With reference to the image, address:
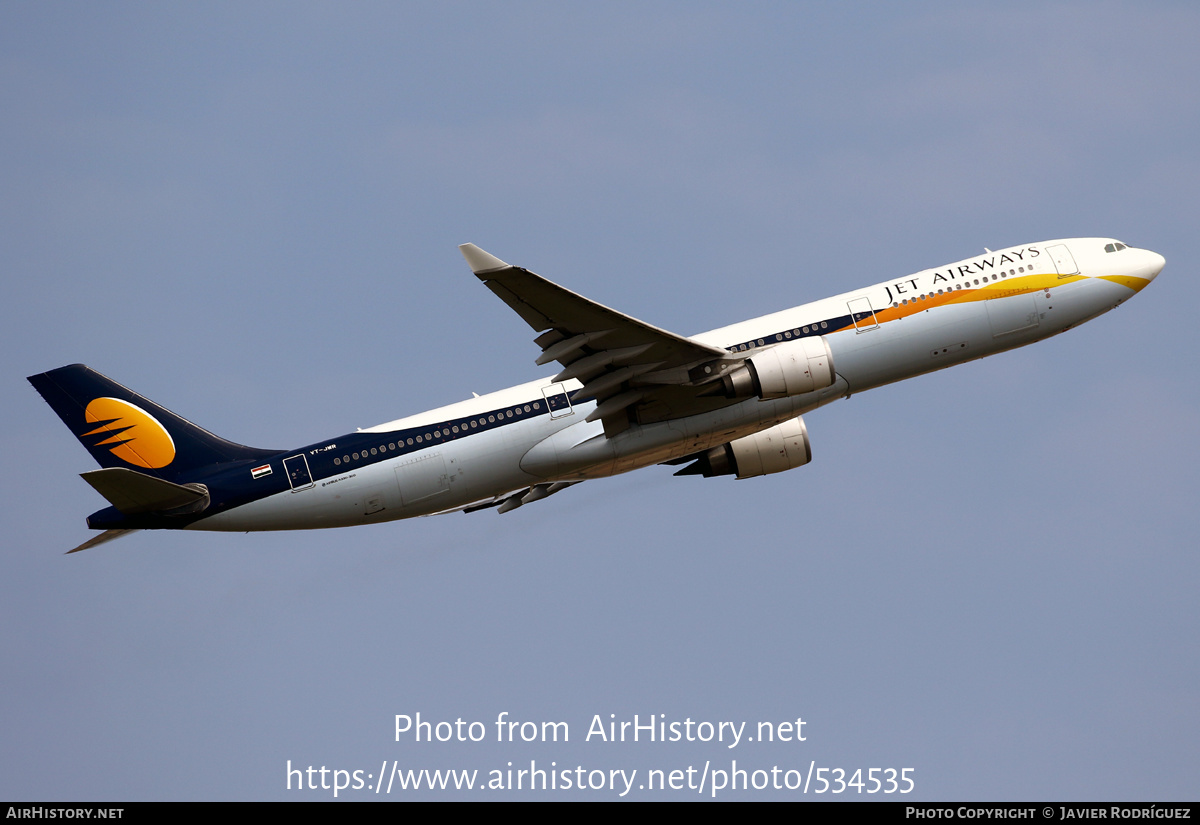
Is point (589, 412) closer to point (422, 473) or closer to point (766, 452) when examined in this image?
point (422, 473)

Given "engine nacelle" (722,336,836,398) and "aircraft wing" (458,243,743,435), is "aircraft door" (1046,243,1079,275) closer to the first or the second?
"engine nacelle" (722,336,836,398)

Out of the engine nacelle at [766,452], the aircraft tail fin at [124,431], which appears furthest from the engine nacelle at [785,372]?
the aircraft tail fin at [124,431]

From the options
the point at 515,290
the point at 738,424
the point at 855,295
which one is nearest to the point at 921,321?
the point at 855,295

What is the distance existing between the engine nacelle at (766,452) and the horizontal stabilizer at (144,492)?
57.9ft

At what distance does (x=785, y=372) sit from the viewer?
37.8 m

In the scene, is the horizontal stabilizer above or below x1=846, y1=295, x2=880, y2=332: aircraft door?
below

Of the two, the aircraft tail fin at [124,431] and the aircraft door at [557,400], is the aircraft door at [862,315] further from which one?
the aircraft tail fin at [124,431]

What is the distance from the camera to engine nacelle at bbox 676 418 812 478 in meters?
43.9

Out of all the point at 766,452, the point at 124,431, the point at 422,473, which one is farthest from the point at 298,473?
the point at 766,452

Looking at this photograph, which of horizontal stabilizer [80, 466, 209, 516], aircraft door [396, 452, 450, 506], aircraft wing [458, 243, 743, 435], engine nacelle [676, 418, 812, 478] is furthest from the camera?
engine nacelle [676, 418, 812, 478]

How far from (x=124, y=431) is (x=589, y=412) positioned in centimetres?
1549

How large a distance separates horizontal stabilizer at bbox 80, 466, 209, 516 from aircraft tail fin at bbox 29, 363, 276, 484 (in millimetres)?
1155

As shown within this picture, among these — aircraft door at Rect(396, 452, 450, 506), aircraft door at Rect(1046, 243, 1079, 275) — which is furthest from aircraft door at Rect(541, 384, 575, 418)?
aircraft door at Rect(1046, 243, 1079, 275)
